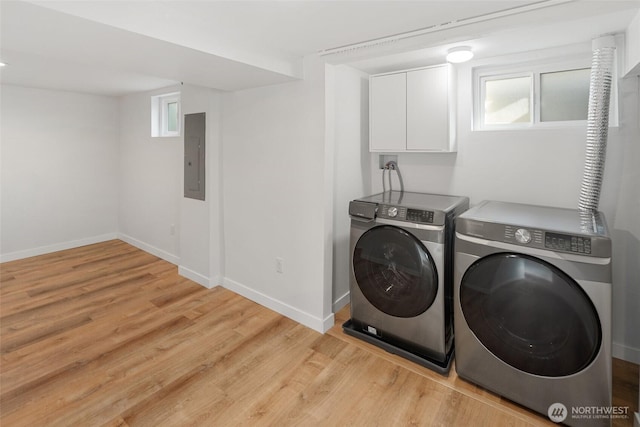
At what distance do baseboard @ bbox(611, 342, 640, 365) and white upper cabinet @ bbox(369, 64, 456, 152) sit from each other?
173cm

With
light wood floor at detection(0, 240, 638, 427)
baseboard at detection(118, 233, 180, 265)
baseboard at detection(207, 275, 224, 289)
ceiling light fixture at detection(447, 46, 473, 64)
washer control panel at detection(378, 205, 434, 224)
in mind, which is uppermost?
ceiling light fixture at detection(447, 46, 473, 64)

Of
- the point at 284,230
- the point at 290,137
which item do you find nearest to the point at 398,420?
the point at 284,230

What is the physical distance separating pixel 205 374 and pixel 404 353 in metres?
1.33

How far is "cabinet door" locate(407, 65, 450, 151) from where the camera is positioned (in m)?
2.43

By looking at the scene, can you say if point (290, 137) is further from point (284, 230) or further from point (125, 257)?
point (125, 257)

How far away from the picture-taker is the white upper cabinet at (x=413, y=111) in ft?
7.99

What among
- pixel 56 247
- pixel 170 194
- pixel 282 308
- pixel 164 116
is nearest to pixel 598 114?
pixel 282 308

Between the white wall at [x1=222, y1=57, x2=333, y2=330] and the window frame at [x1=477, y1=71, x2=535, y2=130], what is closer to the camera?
the window frame at [x1=477, y1=71, x2=535, y2=130]

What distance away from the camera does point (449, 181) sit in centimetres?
273

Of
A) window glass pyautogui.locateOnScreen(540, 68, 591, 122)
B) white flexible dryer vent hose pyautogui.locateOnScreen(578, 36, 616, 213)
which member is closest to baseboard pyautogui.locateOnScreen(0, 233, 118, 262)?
window glass pyautogui.locateOnScreen(540, 68, 591, 122)

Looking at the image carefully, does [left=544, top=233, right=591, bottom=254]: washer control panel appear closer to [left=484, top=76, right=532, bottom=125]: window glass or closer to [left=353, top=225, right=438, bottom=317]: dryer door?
[left=353, top=225, right=438, bottom=317]: dryer door

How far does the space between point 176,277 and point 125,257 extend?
46.9 inches

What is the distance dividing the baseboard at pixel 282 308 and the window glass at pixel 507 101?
6.75ft

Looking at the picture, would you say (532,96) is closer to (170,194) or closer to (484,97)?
(484,97)
